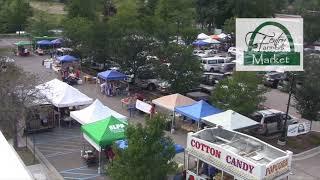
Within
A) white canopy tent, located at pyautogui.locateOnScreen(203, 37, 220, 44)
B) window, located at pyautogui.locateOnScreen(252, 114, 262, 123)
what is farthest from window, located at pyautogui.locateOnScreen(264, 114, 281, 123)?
white canopy tent, located at pyautogui.locateOnScreen(203, 37, 220, 44)

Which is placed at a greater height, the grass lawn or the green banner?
the green banner

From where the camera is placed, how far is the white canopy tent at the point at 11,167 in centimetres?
749

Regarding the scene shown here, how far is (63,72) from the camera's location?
40.7 m

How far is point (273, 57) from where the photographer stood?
79.1ft

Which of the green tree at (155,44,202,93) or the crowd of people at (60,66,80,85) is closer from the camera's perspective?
the green tree at (155,44,202,93)

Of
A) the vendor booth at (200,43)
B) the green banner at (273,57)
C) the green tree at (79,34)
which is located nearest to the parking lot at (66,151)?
the green banner at (273,57)

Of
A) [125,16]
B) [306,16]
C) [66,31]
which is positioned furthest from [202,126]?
[306,16]

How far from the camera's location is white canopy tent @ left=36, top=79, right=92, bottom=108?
27.3 meters

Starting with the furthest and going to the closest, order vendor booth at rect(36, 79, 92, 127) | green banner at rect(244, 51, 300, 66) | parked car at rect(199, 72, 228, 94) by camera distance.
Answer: parked car at rect(199, 72, 228, 94) < vendor booth at rect(36, 79, 92, 127) < green banner at rect(244, 51, 300, 66)

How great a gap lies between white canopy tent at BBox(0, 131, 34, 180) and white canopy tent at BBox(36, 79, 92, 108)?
1815 cm

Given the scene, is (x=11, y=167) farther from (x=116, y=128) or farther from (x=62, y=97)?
(x=62, y=97)

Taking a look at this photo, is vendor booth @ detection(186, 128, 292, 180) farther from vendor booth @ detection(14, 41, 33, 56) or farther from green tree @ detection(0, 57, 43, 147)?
vendor booth @ detection(14, 41, 33, 56)

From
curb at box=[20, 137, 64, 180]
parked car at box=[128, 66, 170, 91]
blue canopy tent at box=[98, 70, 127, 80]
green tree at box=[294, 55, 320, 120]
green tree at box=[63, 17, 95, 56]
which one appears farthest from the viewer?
green tree at box=[63, 17, 95, 56]

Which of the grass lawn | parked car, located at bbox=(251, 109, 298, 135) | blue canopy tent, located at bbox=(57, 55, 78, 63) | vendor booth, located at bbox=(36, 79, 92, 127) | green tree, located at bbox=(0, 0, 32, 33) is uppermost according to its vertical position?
green tree, located at bbox=(0, 0, 32, 33)
